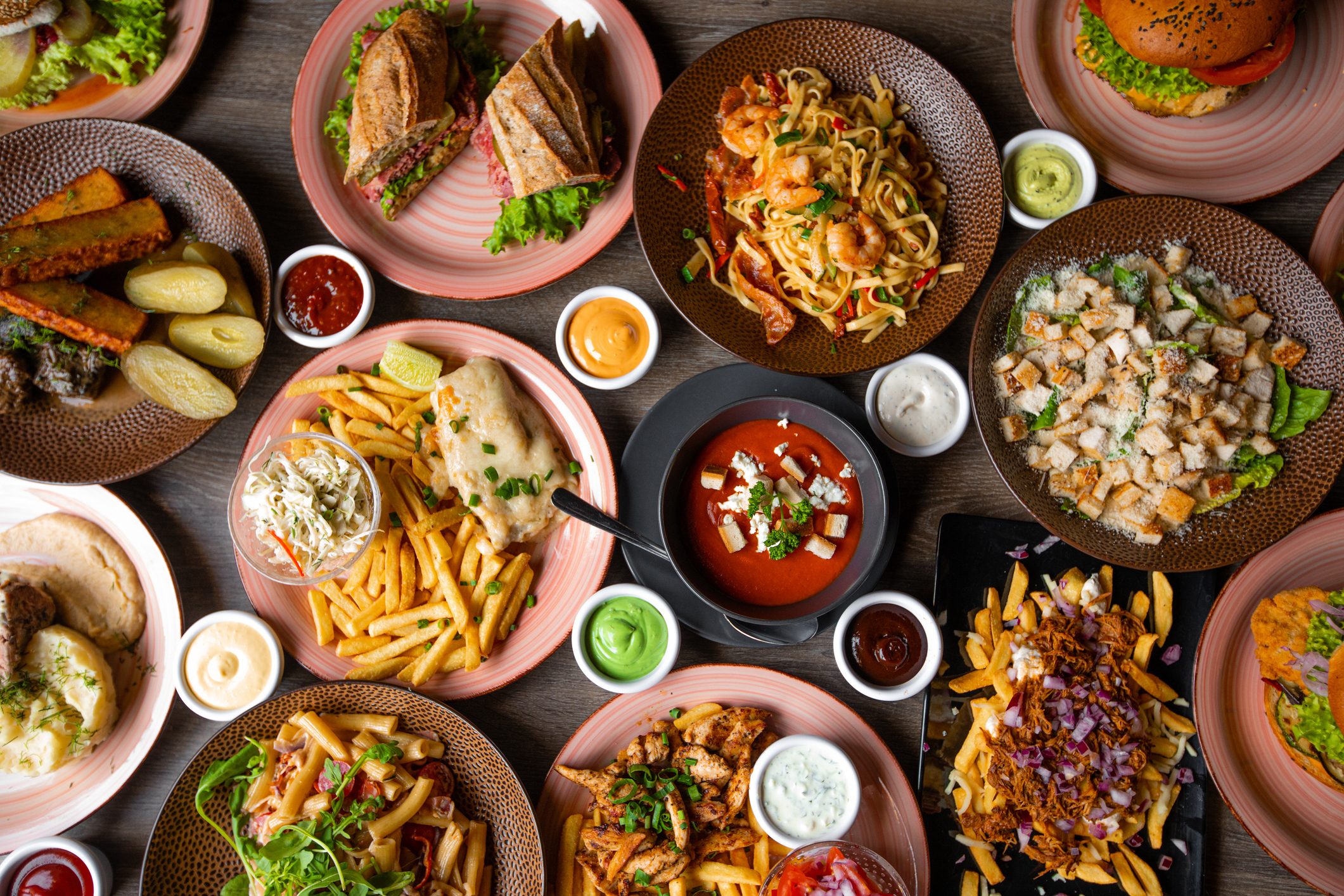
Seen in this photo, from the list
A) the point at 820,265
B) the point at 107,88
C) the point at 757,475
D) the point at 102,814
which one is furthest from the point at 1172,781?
the point at 107,88

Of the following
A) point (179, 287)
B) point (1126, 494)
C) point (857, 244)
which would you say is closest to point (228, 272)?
point (179, 287)

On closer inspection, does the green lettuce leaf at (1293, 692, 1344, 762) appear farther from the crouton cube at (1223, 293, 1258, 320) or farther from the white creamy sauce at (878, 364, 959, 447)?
the white creamy sauce at (878, 364, 959, 447)

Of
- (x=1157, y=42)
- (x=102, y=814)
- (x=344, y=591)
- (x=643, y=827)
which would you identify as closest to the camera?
(x=1157, y=42)

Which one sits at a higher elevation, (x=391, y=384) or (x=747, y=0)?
(x=747, y=0)

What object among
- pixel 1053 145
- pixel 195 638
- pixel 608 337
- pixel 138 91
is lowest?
pixel 195 638

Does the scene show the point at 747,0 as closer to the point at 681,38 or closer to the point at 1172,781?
the point at 681,38

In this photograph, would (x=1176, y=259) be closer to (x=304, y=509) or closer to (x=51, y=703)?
(x=304, y=509)
